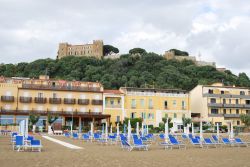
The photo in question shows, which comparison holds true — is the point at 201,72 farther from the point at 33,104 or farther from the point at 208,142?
the point at 208,142

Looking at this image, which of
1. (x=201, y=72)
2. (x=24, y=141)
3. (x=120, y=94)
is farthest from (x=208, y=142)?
(x=201, y=72)

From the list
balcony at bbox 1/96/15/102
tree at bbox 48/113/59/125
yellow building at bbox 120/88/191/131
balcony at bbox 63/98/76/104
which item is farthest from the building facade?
tree at bbox 48/113/59/125

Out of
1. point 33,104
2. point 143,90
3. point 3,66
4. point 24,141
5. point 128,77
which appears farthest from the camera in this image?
point 3,66

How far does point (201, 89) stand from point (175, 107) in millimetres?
6731

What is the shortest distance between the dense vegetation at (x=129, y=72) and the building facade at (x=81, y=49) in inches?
Result: 1189

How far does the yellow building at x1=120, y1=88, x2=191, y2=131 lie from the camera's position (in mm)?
53188

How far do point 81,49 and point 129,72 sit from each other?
52370 millimetres

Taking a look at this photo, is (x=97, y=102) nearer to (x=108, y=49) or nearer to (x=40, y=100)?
(x=40, y=100)

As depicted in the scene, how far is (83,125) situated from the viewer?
169 ft

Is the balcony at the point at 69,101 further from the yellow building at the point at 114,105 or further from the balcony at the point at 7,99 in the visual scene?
the balcony at the point at 7,99

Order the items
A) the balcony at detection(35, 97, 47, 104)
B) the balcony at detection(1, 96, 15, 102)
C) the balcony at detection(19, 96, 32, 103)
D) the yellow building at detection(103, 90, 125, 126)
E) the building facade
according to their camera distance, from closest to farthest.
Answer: the balcony at detection(1, 96, 15, 102) → the balcony at detection(19, 96, 32, 103) → the balcony at detection(35, 97, 47, 104) → the yellow building at detection(103, 90, 125, 126) → the building facade

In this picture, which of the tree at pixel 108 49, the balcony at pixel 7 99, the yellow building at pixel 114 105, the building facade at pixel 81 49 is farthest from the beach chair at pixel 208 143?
the tree at pixel 108 49

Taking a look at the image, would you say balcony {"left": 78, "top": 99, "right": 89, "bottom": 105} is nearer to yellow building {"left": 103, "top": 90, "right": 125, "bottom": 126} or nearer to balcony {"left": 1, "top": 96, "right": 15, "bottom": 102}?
yellow building {"left": 103, "top": 90, "right": 125, "bottom": 126}

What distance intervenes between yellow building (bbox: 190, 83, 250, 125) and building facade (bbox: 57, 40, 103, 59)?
73.9m
